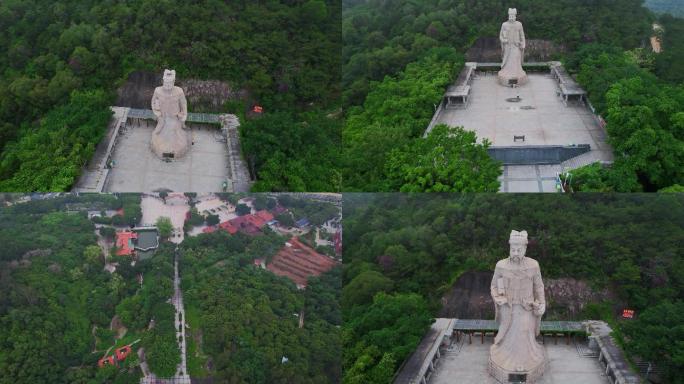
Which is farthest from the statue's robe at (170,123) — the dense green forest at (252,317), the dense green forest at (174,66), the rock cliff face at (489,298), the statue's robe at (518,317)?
the statue's robe at (518,317)

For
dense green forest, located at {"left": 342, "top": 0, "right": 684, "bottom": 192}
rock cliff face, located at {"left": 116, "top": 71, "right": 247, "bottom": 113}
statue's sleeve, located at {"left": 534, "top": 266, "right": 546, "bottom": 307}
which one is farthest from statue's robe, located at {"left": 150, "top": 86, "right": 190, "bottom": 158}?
statue's sleeve, located at {"left": 534, "top": 266, "right": 546, "bottom": 307}

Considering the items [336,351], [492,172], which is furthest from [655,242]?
[336,351]

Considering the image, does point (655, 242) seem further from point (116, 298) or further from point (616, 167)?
point (116, 298)

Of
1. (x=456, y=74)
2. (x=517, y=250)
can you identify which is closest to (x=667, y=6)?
(x=456, y=74)

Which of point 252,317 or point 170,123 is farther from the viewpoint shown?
point 170,123

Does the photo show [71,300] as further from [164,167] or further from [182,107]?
[182,107]
